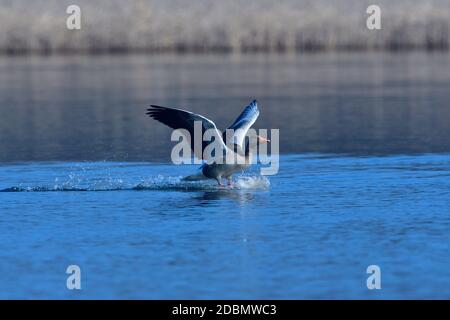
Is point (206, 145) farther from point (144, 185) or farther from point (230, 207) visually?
point (230, 207)

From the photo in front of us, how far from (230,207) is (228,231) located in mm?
1770

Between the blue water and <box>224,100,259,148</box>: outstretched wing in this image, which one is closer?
the blue water

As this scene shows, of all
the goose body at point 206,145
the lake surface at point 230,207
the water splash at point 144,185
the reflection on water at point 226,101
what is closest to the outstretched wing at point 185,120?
the goose body at point 206,145

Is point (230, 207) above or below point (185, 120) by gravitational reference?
below

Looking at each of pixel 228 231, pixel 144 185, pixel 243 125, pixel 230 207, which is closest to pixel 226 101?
pixel 243 125

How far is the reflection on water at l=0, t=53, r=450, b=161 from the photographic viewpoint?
2412 centimetres

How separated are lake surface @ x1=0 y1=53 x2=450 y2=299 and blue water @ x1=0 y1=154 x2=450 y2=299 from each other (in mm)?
27

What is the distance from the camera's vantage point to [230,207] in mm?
16312

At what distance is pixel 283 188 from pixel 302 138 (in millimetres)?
7190

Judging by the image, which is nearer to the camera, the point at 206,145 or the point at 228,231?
the point at 228,231

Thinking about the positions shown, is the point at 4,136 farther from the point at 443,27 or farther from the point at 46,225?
the point at 443,27

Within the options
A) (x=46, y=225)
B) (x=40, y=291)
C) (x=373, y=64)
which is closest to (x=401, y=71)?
(x=373, y=64)

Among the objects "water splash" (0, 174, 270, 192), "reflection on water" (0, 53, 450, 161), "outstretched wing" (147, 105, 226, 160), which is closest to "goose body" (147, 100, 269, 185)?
"outstretched wing" (147, 105, 226, 160)

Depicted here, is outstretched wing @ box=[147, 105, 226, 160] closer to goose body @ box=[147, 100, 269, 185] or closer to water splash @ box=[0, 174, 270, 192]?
goose body @ box=[147, 100, 269, 185]
